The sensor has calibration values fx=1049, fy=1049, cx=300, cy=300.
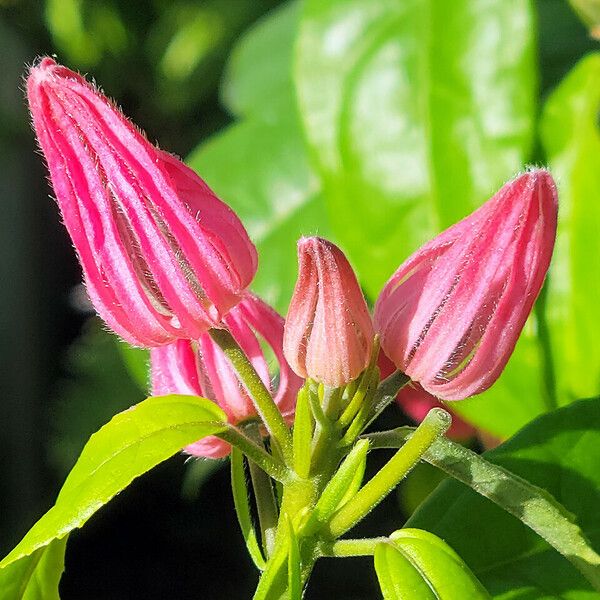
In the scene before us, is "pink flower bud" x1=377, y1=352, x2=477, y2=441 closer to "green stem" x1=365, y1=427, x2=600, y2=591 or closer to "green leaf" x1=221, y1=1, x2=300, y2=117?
"green stem" x1=365, y1=427, x2=600, y2=591

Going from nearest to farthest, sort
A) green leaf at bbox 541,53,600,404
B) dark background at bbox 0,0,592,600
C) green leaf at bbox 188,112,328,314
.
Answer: green leaf at bbox 541,53,600,404 → green leaf at bbox 188,112,328,314 → dark background at bbox 0,0,592,600

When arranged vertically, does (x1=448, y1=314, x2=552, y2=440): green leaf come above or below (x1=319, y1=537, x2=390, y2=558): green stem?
below

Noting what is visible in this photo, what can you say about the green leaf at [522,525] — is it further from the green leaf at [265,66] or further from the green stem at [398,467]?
the green leaf at [265,66]

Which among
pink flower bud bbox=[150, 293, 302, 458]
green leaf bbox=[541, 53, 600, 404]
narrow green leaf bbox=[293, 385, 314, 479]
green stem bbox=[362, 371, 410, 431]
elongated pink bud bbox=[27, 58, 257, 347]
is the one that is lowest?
green leaf bbox=[541, 53, 600, 404]

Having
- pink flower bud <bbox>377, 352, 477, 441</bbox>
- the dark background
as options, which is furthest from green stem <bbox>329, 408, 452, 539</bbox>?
the dark background

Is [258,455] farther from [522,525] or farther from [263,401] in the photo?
[522,525]

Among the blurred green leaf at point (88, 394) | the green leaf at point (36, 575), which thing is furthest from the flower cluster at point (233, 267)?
the blurred green leaf at point (88, 394)

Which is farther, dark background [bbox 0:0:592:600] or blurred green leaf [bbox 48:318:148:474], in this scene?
blurred green leaf [bbox 48:318:148:474]

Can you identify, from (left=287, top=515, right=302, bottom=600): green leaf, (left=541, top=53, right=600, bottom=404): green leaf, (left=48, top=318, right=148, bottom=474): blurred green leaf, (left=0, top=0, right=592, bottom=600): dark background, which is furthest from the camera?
(left=48, top=318, right=148, bottom=474): blurred green leaf
